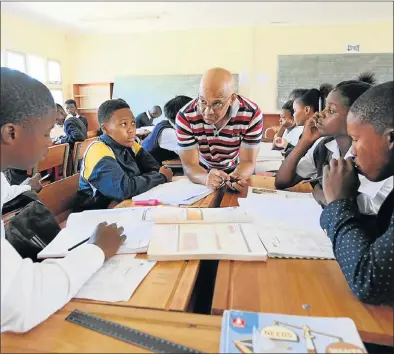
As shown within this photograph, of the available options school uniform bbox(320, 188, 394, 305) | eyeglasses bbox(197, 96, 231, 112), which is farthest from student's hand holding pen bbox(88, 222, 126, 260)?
eyeglasses bbox(197, 96, 231, 112)

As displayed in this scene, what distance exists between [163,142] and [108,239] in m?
2.01

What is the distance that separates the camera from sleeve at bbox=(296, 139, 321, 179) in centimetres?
170

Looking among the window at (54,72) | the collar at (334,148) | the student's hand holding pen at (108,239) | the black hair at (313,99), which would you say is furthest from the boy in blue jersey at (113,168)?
the window at (54,72)

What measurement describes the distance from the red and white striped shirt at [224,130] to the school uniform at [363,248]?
3.56 ft

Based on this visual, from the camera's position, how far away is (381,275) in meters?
0.67

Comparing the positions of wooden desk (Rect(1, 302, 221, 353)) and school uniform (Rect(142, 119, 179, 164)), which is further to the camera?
school uniform (Rect(142, 119, 179, 164))

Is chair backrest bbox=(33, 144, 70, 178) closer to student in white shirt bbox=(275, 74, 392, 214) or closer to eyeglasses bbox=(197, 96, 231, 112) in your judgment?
eyeglasses bbox=(197, 96, 231, 112)

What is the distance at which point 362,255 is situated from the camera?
72 cm

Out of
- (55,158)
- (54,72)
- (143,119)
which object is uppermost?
(54,72)

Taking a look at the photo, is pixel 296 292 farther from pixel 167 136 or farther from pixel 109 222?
pixel 167 136

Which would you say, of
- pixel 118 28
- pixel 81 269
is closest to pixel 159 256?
pixel 81 269

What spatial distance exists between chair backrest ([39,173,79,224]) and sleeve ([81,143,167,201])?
95 mm

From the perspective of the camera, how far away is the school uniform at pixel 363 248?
2.21 feet

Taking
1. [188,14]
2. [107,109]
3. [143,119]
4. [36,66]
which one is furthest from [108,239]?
[36,66]
